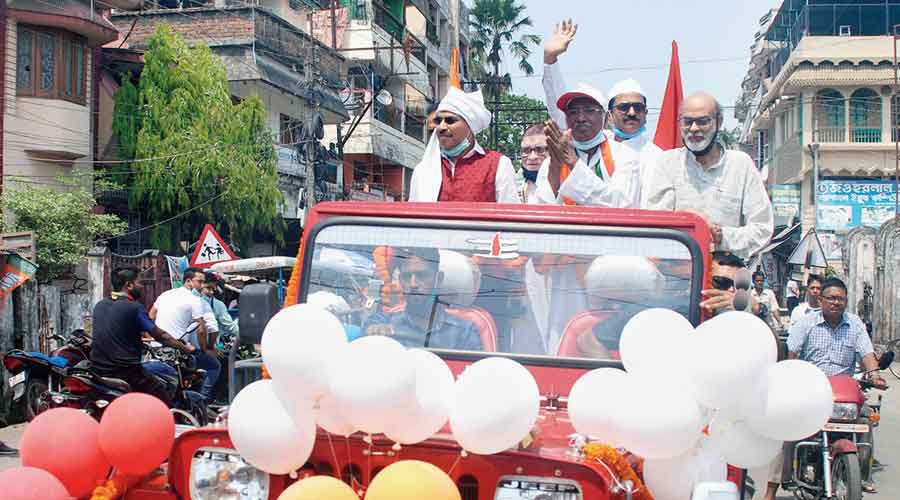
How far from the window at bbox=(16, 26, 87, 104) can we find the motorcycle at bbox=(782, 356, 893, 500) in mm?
17683

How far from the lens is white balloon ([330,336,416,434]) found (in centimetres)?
286

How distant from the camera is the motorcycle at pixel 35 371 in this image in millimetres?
10469

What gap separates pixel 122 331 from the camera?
8.88m

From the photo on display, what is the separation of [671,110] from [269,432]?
4.60m

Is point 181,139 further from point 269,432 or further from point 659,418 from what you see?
point 659,418

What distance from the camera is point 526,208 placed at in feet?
14.5

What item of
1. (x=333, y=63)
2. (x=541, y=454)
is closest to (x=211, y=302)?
(x=541, y=454)

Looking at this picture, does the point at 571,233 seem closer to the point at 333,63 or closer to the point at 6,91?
the point at 6,91

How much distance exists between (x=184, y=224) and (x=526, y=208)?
2067 cm

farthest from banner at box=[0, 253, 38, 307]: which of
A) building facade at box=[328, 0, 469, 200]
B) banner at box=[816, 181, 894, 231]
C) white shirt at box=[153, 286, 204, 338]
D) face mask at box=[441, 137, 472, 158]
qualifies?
banner at box=[816, 181, 894, 231]

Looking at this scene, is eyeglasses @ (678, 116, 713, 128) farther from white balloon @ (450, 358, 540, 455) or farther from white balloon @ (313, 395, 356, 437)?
white balloon @ (313, 395, 356, 437)

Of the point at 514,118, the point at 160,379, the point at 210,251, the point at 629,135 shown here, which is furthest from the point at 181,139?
the point at 514,118

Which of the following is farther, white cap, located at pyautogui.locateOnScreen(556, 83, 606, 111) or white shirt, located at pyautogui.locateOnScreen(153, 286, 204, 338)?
white shirt, located at pyautogui.locateOnScreen(153, 286, 204, 338)

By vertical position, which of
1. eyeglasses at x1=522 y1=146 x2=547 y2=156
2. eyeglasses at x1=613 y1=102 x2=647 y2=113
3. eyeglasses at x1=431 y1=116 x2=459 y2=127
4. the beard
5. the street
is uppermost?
eyeglasses at x1=613 y1=102 x2=647 y2=113
